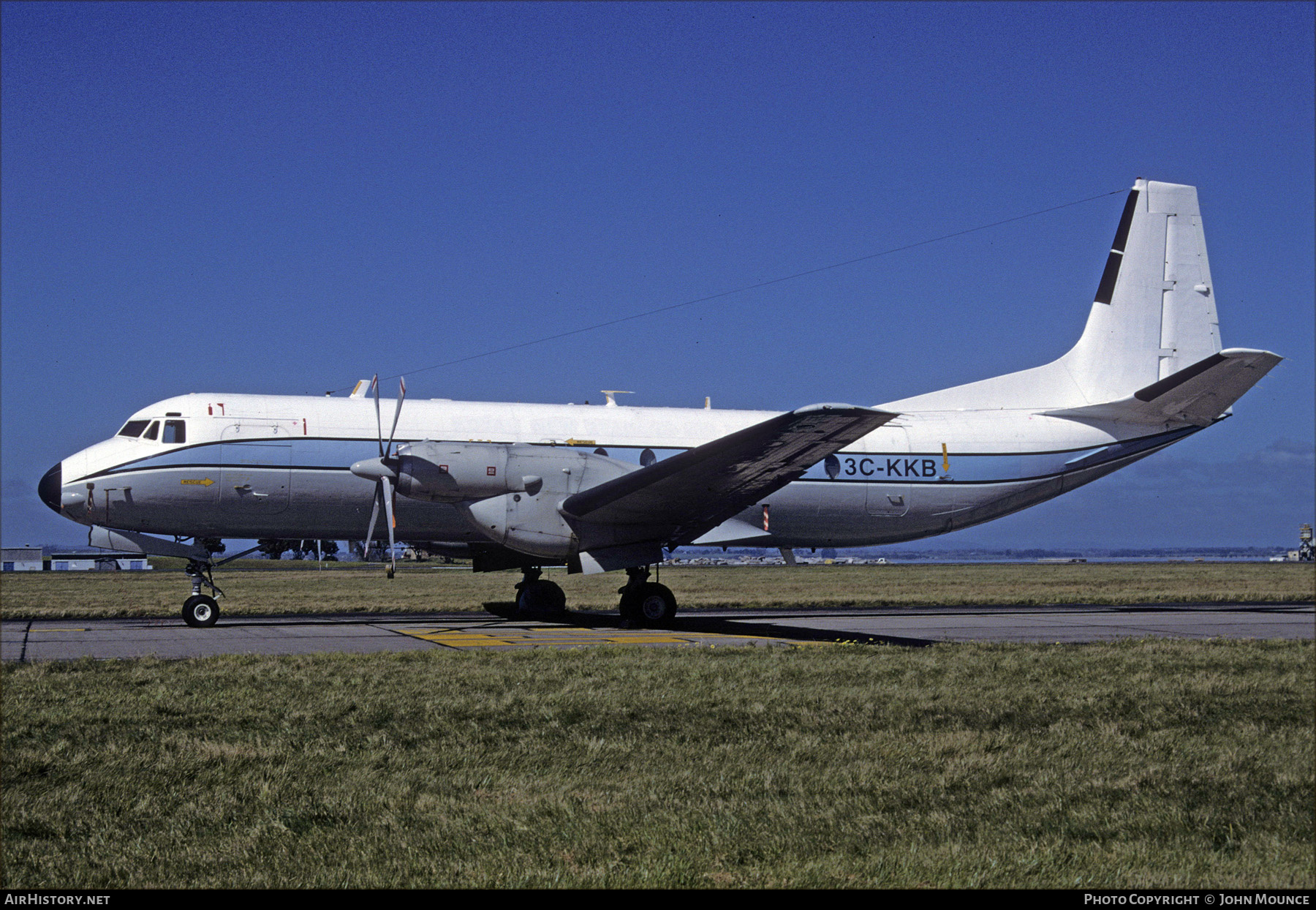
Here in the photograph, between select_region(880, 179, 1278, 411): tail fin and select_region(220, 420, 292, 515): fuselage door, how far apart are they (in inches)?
551

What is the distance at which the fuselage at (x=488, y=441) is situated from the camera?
19.4 meters

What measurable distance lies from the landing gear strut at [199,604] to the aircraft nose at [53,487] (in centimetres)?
256

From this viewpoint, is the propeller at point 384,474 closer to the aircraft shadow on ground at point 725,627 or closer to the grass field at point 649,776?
the aircraft shadow on ground at point 725,627

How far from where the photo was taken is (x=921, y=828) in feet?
20.2

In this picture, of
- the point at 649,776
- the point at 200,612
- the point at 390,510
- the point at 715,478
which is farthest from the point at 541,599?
the point at 649,776

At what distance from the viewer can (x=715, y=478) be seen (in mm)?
17609

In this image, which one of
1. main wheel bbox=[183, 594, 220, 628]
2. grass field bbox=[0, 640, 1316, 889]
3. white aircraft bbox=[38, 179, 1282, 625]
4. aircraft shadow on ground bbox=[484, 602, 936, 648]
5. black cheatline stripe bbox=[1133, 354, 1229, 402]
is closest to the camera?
grass field bbox=[0, 640, 1316, 889]

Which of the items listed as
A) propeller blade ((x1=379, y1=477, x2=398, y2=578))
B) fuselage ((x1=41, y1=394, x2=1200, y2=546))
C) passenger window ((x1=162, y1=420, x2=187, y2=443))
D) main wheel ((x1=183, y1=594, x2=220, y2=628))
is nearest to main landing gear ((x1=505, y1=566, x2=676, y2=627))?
fuselage ((x1=41, y1=394, x2=1200, y2=546))

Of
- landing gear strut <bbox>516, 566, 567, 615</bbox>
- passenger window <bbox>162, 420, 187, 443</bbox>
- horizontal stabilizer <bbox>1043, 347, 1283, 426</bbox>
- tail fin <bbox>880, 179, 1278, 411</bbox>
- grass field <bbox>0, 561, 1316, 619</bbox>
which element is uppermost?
tail fin <bbox>880, 179, 1278, 411</bbox>

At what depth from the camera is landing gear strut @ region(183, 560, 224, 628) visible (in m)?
19.1

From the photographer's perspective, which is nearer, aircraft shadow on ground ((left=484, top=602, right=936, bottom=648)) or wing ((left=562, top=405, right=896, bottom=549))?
wing ((left=562, top=405, right=896, bottom=549))

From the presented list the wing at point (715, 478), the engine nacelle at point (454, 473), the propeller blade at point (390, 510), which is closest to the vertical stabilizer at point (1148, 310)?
the wing at point (715, 478)

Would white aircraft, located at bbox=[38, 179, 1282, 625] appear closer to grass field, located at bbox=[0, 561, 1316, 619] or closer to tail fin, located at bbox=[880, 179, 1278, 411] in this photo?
tail fin, located at bbox=[880, 179, 1278, 411]

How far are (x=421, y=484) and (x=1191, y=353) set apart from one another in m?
18.5
